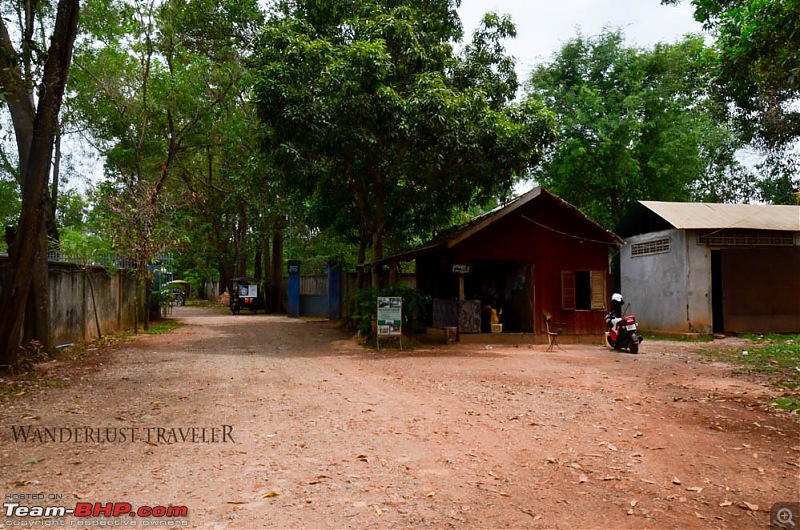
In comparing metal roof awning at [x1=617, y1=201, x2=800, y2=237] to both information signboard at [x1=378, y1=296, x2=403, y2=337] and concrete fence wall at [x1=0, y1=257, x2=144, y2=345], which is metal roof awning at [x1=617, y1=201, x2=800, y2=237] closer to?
information signboard at [x1=378, y1=296, x2=403, y2=337]

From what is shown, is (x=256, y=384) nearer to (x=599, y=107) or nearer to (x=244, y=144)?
(x=244, y=144)

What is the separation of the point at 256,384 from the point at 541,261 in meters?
9.52

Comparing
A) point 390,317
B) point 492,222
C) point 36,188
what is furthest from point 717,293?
point 36,188

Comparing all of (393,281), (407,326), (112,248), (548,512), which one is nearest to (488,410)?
(548,512)

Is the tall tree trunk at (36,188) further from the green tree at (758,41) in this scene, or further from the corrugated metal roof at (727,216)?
the corrugated metal roof at (727,216)

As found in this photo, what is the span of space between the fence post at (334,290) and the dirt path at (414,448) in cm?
1363

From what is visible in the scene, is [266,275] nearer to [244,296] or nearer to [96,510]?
[244,296]

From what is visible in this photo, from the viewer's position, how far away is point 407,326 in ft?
48.8

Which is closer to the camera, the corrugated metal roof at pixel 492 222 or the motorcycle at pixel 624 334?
the motorcycle at pixel 624 334

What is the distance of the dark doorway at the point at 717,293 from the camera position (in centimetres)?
1902

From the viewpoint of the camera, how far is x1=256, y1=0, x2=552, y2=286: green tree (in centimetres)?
1344

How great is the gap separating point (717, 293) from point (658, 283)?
2.88m

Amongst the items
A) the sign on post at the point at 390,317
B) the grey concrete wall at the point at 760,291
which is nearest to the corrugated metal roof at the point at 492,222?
the sign on post at the point at 390,317

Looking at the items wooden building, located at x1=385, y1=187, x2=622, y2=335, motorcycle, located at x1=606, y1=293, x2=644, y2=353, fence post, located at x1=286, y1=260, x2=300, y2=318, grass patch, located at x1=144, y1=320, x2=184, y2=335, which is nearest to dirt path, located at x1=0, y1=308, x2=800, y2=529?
motorcycle, located at x1=606, y1=293, x2=644, y2=353
